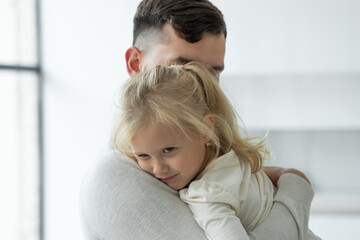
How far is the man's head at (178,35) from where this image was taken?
1.33m

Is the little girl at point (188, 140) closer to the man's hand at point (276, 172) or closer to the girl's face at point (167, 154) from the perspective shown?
→ the girl's face at point (167, 154)

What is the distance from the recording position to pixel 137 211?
98cm

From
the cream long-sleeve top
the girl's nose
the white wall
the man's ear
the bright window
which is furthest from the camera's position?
the bright window

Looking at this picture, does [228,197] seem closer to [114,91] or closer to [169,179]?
[169,179]

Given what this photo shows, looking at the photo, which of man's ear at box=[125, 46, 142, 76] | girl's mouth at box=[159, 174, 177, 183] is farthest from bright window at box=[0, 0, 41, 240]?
girl's mouth at box=[159, 174, 177, 183]

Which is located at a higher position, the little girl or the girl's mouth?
the little girl

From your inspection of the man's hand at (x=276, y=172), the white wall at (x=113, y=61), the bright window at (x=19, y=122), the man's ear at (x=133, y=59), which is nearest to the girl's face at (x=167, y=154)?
the man's hand at (x=276, y=172)

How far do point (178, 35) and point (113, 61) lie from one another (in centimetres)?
273

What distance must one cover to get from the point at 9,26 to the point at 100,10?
2.47 ft

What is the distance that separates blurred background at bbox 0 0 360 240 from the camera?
360 cm

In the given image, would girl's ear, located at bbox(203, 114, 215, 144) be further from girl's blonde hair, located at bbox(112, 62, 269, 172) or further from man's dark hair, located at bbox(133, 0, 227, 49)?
man's dark hair, located at bbox(133, 0, 227, 49)

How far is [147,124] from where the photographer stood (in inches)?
40.8

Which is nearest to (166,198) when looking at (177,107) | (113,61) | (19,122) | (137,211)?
(137,211)

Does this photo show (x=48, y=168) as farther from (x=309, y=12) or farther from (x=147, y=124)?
(x=147, y=124)
